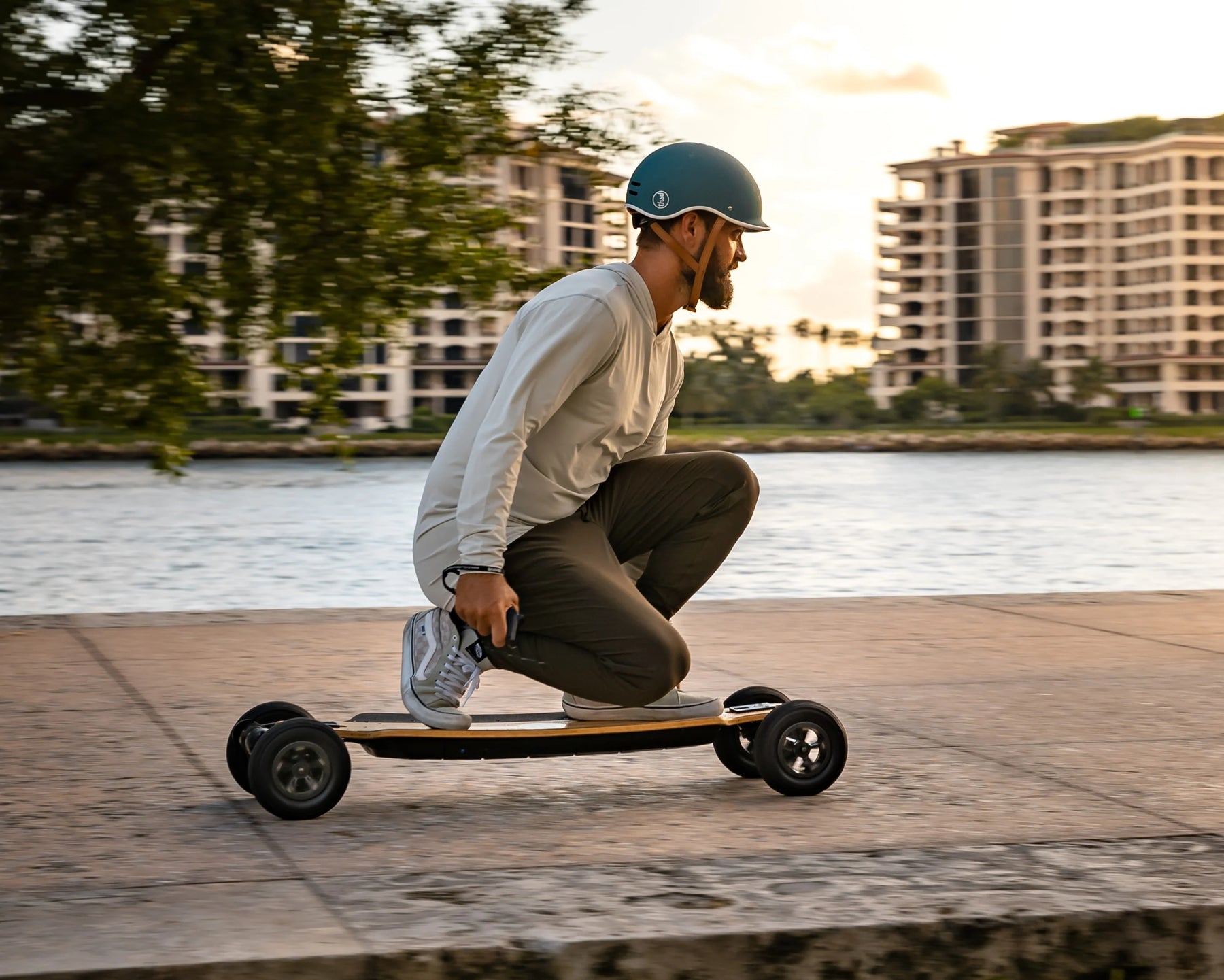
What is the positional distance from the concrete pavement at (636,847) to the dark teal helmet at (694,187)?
1494mm

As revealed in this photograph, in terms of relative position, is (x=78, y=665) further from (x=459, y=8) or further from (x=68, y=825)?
(x=459, y=8)

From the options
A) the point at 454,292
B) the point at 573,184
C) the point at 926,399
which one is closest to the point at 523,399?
the point at 454,292

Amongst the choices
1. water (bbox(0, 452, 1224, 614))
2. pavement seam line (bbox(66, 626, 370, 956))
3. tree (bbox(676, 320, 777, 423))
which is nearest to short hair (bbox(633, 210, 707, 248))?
pavement seam line (bbox(66, 626, 370, 956))

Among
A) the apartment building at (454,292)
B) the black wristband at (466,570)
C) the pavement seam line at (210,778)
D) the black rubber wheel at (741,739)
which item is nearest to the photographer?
the pavement seam line at (210,778)

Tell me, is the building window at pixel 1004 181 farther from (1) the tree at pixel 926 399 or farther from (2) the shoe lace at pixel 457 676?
(2) the shoe lace at pixel 457 676

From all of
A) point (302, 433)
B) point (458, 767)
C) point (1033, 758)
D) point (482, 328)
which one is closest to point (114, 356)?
point (482, 328)

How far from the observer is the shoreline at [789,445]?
4916 inches

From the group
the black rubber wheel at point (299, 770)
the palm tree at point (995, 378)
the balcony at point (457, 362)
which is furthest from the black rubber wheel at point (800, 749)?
the palm tree at point (995, 378)

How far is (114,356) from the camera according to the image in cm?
977

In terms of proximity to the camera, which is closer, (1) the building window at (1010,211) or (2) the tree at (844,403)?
(2) the tree at (844,403)

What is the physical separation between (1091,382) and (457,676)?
163961 millimetres

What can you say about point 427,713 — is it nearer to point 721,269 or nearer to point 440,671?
point 440,671

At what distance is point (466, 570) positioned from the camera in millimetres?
3688

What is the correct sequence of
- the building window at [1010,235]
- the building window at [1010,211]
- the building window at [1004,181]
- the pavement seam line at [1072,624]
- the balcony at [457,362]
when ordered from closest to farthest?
the pavement seam line at [1072,624]
the balcony at [457,362]
the building window at [1010,235]
the building window at [1010,211]
the building window at [1004,181]
